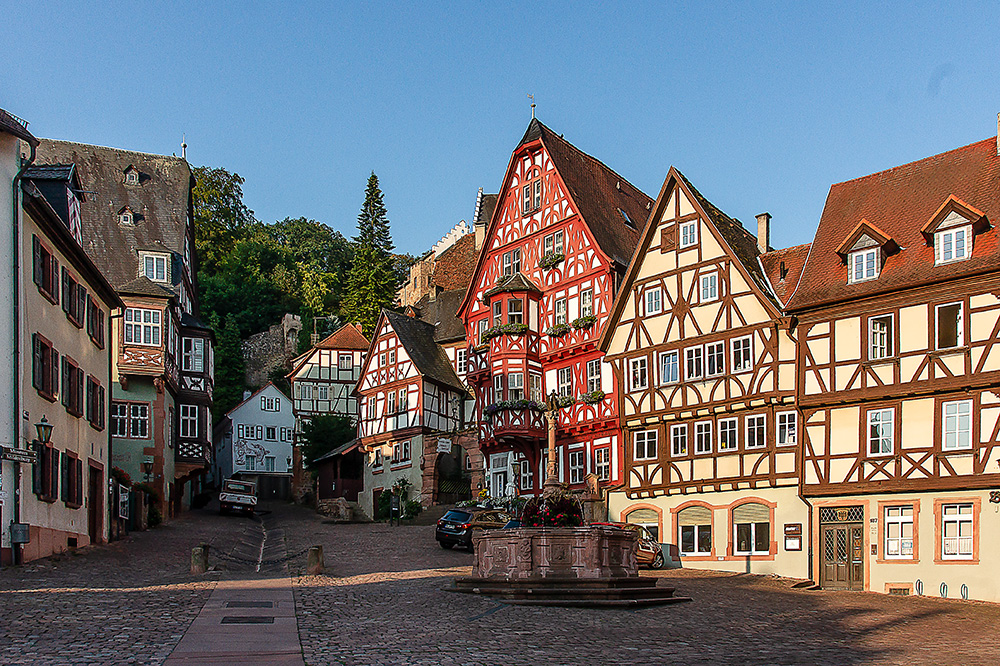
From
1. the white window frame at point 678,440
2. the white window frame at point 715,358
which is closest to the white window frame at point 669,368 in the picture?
the white window frame at point 715,358

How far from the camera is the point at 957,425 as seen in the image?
95.3ft

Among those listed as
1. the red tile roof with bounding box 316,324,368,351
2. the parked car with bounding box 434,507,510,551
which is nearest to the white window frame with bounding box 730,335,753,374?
the parked car with bounding box 434,507,510,551

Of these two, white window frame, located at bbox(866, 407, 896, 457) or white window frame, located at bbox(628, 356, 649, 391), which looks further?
white window frame, located at bbox(628, 356, 649, 391)

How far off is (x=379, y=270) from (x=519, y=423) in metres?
40.0

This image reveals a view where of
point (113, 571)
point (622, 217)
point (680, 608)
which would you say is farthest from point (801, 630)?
point (622, 217)

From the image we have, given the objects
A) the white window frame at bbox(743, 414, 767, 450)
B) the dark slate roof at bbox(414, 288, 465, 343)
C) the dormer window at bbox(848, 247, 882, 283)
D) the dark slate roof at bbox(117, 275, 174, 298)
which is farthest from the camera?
the dark slate roof at bbox(414, 288, 465, 343)

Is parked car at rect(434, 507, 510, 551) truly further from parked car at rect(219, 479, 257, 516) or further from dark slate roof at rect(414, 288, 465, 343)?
parked car at rect(219, 479, 257, 516)

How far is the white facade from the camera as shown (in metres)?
75.8

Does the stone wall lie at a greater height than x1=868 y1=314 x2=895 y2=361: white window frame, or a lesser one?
greater

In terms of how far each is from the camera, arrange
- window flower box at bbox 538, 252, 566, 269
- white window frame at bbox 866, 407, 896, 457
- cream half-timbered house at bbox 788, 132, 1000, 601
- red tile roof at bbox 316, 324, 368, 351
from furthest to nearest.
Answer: red tile roof at bbox 316, 324, 368, 351 → window flower box at bbox 538, 252, 566, 269 → white window frame at bbox 866, 407, 896, 457 → cream half-timbered house at bbox 788, 132, 1000, 601

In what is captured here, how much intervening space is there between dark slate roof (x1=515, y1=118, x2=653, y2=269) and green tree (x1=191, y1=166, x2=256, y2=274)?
5141 cm

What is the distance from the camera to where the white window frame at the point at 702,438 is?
Answer: 35.7 metres

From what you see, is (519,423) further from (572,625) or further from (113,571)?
(572,625)

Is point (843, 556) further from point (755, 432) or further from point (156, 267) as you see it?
point (156, 267)
